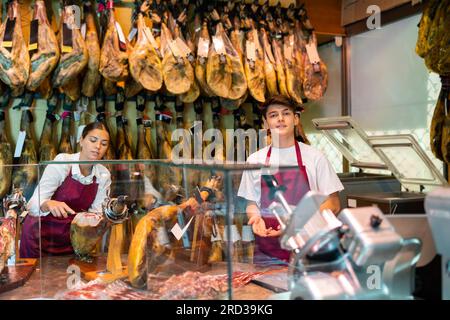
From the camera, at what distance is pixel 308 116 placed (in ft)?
18.2

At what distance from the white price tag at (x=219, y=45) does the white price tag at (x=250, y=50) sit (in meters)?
0.26

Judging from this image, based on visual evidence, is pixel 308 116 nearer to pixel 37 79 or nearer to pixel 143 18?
pixel 143 18

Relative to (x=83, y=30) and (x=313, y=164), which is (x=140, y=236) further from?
(x=83, y=30)

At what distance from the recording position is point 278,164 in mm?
2381

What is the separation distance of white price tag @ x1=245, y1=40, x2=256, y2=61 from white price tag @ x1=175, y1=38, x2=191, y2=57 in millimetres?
535

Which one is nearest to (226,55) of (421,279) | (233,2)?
(233,2)

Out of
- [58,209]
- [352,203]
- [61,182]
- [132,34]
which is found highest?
[132,34]

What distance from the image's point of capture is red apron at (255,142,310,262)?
1.42m

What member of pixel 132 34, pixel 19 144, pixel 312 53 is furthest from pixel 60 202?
pixel 312 53

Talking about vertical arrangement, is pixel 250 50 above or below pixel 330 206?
above

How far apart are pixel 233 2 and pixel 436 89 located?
187cm

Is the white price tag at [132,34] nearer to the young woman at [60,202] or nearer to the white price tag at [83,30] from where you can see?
the white price tag at [83,30]

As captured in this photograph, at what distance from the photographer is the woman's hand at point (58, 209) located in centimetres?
222

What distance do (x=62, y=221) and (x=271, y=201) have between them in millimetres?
1133
